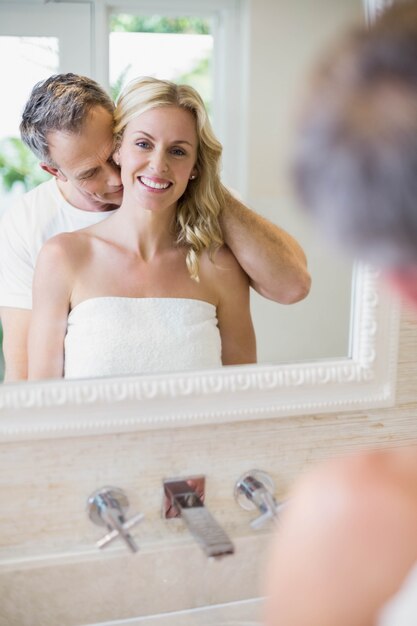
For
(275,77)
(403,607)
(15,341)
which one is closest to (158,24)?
(275,77)

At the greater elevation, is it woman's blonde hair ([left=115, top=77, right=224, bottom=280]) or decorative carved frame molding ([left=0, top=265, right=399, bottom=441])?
woman's blonde hair ([left=115, top=77, right=224, bottom=280])

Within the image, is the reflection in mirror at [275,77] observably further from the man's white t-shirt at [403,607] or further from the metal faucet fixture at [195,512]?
the man's white t-shirt at [403,607]

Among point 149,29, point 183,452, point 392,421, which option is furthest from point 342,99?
point 392,421

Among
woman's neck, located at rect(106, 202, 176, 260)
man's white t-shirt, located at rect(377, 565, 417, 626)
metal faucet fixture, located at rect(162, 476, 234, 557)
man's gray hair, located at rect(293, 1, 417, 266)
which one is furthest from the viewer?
woman's neck, located at rect(106, 202, 176, 260)

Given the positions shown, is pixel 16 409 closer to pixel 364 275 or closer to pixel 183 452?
pixel 183 452

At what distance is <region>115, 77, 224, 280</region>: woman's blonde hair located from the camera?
38.5 inches

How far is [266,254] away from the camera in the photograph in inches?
42.6

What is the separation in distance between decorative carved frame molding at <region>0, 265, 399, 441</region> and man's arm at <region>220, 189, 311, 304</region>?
9 cm

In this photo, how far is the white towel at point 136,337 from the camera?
3.30 ft

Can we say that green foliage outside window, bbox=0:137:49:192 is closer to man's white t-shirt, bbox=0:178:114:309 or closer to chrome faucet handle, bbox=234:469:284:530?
man's white t-shirt, bbox=0:178:114:309

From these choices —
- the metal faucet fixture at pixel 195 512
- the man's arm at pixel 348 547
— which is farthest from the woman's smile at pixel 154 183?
the man's arm at pixel 348 547

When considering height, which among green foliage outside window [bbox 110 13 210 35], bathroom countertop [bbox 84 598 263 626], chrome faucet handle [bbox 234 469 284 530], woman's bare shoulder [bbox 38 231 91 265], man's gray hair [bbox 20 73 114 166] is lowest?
bathroom countertop [bbox 84 598 263 626]

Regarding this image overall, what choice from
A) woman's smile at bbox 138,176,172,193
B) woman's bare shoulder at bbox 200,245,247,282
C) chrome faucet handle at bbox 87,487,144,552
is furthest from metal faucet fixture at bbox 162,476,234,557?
woman's smile at bbox 138,176,172,193

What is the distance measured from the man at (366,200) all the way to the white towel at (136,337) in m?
0.50
